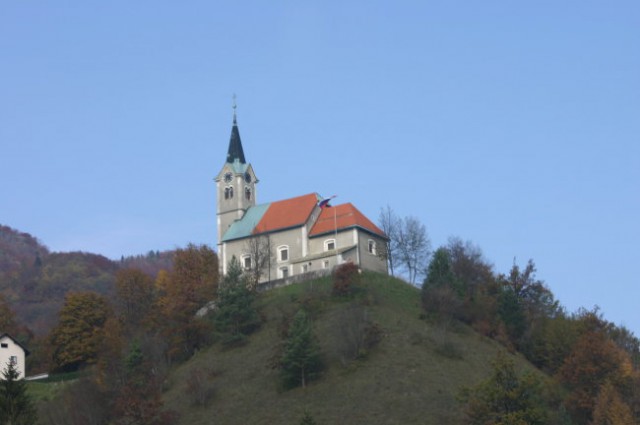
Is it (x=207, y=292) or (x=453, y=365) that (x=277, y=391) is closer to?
(x=453, y=365)

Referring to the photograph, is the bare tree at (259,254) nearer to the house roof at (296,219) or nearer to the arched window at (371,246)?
the house roof at (296,219)

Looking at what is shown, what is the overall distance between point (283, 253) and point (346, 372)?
22924mm

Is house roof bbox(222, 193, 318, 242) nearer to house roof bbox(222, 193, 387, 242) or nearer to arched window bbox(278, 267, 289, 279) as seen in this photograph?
house roof bbox(222, 193, 387, 242)

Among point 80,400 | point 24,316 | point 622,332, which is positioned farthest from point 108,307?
point 24,316

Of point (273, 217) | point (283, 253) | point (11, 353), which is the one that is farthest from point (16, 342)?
point (273, 217)

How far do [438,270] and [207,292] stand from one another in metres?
19.1

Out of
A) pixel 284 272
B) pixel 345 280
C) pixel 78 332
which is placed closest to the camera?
pixel 345 280

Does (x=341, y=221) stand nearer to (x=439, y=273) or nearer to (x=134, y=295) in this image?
(x=439, y=273)

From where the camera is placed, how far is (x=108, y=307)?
77.6 meters

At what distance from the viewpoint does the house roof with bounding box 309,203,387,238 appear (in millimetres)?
79312

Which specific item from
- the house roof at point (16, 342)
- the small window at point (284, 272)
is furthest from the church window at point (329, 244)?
the house roof at point (16, 342)

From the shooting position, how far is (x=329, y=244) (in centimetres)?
7988

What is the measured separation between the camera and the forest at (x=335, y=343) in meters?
52.1

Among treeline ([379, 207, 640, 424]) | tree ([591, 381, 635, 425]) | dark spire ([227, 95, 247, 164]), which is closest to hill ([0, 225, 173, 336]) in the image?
dark spire ([227, 95, 247, 164])
